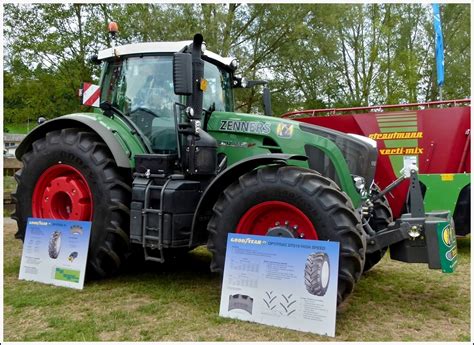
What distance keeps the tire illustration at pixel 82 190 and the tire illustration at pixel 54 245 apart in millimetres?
235

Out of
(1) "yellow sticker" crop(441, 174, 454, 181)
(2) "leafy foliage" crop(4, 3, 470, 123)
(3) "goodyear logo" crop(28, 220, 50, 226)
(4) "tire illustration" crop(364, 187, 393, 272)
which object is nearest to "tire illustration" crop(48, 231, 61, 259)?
(3) "goodyear logo" crop(28, 220, 50, 226)

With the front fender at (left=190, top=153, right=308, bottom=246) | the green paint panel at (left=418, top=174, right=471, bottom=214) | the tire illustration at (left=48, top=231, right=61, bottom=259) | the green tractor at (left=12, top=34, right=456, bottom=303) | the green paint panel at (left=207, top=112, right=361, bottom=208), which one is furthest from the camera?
the green paint panel at (left=418, top=174, right=471, bottom=214)

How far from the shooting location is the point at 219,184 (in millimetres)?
4398

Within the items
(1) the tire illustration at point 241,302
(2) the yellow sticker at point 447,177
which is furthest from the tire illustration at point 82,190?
(2) the yellow sticker at point 447,177

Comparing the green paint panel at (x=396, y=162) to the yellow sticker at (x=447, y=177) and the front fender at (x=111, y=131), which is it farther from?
the front fender at (x=111, y=131)

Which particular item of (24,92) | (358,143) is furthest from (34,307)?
(24,92)

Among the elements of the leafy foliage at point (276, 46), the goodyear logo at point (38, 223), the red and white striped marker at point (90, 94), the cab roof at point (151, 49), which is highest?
the leafy foliage at point (276, 46)

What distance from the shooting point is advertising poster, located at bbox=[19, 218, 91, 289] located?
4753 millimetres

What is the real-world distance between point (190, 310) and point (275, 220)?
3.42ft

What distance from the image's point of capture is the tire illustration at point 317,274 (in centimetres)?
359

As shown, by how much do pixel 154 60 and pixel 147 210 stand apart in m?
1.63

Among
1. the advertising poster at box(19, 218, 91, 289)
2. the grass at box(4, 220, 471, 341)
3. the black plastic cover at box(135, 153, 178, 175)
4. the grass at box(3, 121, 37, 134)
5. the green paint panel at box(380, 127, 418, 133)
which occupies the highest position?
the grass at box(3, 121, 37, 134)

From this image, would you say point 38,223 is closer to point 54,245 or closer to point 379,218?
point 54,245

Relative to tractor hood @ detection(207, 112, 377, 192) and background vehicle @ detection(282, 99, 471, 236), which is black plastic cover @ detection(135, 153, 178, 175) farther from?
background vehicle @ detection(282, 99, 471, 236)
